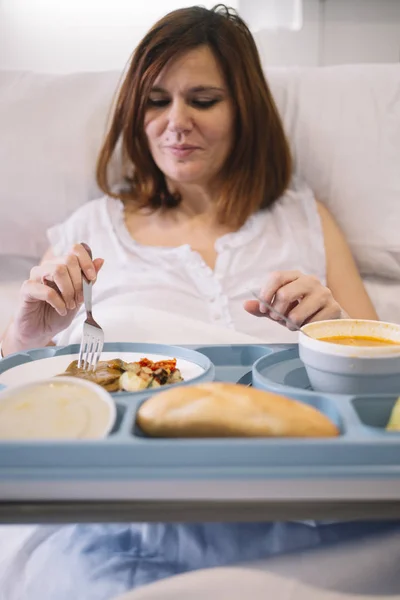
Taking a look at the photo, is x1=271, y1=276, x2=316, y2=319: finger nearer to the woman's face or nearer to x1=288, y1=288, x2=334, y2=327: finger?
x1=288, y1=288, x2=334, y2=327: finger

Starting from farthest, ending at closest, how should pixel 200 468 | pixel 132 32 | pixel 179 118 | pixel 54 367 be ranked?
pixel 132 32, pixel 179 118, pixel 54 367, pixel 200 468

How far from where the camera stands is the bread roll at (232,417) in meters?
0.48

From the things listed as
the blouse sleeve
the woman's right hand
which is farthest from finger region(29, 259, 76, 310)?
the blouse sleeve

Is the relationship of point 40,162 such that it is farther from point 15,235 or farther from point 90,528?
point 90,528

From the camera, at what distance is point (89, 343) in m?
0.78

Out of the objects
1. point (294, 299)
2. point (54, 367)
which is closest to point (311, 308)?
point (294, 299)

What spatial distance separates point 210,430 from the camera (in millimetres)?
490

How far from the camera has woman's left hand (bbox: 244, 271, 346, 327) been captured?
2.81ft

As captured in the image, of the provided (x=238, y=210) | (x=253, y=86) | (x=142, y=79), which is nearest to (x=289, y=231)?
(x=238, y=210)

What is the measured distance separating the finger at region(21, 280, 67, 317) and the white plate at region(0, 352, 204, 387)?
9 cm

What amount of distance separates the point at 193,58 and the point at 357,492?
1.02 m

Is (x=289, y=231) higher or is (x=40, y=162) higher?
(x=40, y=162)

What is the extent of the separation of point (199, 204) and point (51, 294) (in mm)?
579

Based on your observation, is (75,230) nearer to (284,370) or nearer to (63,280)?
(63,280)
